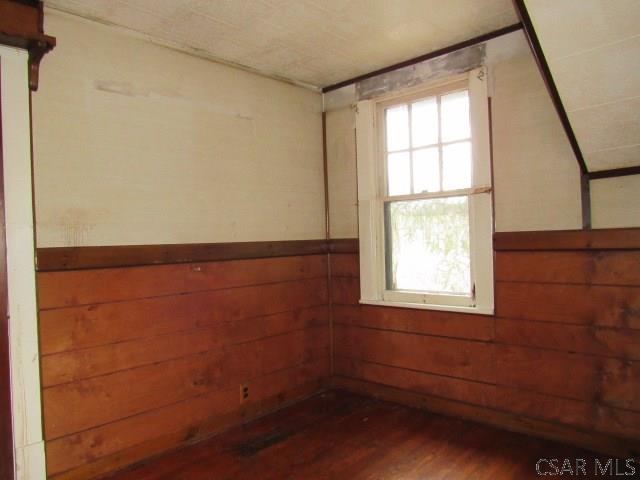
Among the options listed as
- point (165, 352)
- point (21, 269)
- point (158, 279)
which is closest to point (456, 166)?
point (158, 279)

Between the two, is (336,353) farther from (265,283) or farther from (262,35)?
(262,35)

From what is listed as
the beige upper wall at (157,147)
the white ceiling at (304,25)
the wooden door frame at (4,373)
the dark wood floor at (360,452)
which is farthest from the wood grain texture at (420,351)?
the wooden door frame at (4,373)

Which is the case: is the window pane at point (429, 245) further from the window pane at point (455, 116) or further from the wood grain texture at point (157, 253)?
the wood grain texture at point (157, 253)

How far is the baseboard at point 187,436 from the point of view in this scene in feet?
7.57

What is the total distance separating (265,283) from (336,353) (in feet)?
3.01

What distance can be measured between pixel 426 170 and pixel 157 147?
1.77m

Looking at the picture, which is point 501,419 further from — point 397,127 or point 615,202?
point 397,127

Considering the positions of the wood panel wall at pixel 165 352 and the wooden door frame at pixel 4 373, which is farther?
the wood panel wall at pixel 165 352

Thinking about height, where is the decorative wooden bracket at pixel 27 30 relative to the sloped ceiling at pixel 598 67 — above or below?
above

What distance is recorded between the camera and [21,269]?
205 cm

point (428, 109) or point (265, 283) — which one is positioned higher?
point (428, 109)

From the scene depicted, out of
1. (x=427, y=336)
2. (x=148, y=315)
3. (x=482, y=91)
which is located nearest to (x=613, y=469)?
(x=427, y=336)

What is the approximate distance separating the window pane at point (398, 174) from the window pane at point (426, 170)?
63 mm

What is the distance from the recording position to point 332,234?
3637mm
